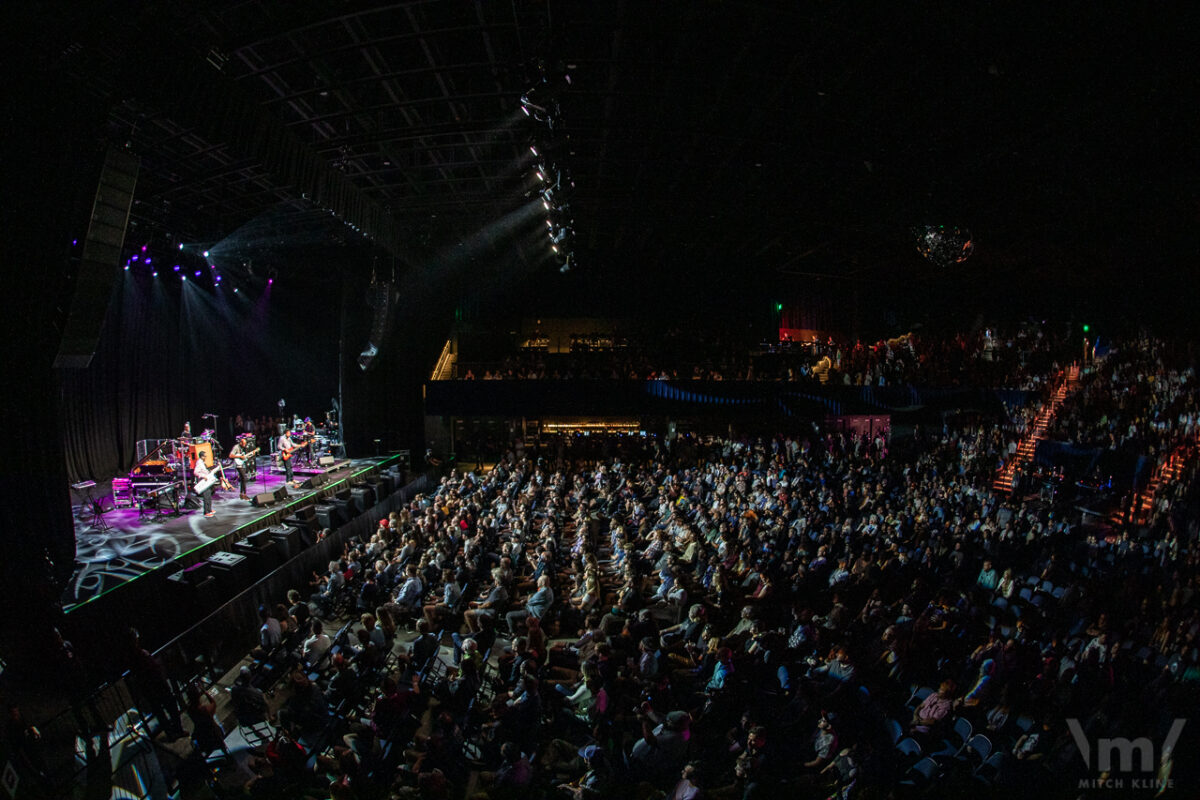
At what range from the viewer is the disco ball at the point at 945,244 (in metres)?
8.61

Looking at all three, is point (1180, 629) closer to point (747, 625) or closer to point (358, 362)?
point (747, 625)

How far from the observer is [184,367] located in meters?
16.3

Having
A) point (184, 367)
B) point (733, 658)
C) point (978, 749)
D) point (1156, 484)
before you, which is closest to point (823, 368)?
point (1156, 484)

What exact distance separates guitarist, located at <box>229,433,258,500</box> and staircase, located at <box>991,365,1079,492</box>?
686 inches

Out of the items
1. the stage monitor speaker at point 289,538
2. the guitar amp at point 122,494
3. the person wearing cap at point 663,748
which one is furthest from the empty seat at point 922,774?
the guitar amp at point 122,494

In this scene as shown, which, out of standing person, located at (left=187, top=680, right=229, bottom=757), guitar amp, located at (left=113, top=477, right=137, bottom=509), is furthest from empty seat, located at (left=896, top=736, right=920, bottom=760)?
guitar amp, located at (left=113, top=477, right=137, bottom=509)

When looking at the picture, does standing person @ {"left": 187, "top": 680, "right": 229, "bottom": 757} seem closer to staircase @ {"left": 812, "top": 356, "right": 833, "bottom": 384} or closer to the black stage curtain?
the black stage curtain

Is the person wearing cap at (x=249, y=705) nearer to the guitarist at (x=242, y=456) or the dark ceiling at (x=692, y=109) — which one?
the dark ceiling at (x=692, y=109)

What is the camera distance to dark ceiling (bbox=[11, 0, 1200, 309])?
5.82 m

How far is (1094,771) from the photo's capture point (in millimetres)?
3879

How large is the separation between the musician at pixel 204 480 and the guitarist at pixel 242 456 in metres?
0.70

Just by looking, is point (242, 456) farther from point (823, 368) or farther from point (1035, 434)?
point (1035, 434)

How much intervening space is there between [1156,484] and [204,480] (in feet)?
61.9

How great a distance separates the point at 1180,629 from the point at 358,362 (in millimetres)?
17596
